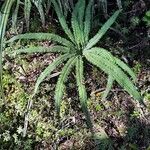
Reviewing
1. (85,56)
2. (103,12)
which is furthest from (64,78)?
(103,12)

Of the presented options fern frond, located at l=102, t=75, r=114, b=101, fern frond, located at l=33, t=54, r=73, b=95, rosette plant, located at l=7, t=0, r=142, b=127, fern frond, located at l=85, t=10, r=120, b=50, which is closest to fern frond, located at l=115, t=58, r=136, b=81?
rosette plant, located at l=7, t=0, r=142, b=127

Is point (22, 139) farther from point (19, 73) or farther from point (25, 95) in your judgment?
point (19, 73)

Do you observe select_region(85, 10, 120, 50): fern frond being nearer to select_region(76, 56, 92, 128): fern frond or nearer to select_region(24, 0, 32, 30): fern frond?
select_region(76, 56, 92, 128): fern frond

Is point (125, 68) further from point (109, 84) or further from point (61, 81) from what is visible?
point (61, 81)

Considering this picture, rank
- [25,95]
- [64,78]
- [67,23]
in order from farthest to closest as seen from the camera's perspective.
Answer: [67,23], [25,95], [64,78]

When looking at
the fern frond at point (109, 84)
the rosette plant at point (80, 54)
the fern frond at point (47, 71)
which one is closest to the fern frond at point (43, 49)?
the rosette plant at point (80, 54)

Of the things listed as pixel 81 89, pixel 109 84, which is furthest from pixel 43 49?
pixel 109 84
